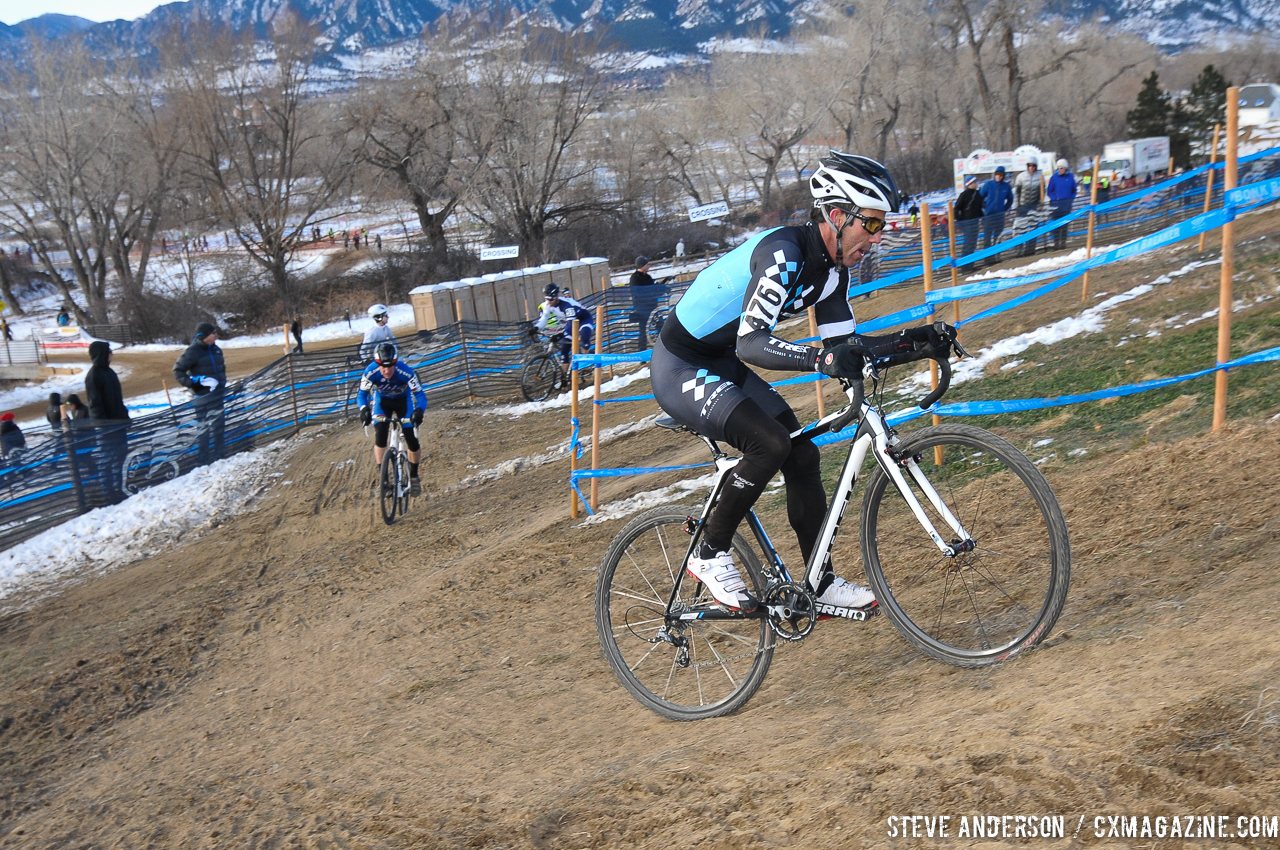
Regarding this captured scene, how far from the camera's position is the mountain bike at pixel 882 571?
12.7 ft

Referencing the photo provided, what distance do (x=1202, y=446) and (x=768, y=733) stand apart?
3.58 meters

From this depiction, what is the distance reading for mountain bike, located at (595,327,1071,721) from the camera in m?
3.88

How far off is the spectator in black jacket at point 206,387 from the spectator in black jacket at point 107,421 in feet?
4.06

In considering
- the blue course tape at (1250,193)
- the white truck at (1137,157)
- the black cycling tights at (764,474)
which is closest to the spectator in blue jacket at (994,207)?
the blue course tape at (1250,193)

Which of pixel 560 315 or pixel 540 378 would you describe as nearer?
pixel 540 378

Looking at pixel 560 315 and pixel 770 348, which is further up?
pixel 770 348

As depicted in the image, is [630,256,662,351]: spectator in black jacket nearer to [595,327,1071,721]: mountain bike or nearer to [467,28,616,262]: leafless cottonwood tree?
[595,327,1071,721]: mountain bike

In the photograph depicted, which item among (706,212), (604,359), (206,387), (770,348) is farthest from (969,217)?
(770,348)

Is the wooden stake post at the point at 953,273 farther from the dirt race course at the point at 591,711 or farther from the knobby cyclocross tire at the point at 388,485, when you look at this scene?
the knobby cyclocross tire at the point at 388,485

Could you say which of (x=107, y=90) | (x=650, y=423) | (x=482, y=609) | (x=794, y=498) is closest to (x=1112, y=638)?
(x=794, y=498)

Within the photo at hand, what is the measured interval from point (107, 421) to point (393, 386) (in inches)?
203

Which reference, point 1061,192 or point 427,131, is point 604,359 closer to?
point 1061,192

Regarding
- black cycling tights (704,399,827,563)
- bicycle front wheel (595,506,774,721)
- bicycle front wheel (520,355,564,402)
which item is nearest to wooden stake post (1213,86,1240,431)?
black cycling tights (704,399,827,563)

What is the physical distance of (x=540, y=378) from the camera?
18.5 metres
